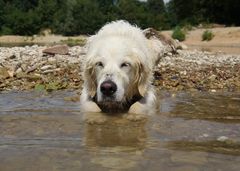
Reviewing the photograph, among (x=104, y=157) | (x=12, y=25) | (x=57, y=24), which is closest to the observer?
(x=104, y=157)

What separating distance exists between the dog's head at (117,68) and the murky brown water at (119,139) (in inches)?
15.0

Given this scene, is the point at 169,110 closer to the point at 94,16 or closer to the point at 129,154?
the point at 129,154

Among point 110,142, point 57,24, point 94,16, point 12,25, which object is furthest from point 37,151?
point 12,25

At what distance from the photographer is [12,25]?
97.8 meters

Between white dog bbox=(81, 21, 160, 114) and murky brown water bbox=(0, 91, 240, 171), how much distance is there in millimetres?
298

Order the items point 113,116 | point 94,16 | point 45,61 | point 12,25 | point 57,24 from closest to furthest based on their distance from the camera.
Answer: point 113,116, point 45,61, point 94,16, point 57,24, point 12,25

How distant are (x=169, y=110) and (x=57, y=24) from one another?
281 ft

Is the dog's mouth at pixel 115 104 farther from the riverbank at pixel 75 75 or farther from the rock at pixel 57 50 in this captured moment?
the rock at pixel 57 50

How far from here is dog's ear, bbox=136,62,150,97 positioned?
7010 millimetres

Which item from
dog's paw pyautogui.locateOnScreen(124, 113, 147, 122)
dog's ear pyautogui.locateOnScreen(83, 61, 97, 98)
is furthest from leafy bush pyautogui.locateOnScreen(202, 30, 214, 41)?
dog's paw pyautogui.locateOnScreen(124, 113, 147, 122)

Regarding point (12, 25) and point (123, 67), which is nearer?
point (123, 67)

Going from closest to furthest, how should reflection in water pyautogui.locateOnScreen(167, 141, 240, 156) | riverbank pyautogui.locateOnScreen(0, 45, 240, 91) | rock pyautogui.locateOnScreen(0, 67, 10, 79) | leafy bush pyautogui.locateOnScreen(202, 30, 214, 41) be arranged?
reflection in water pyautogui.locateOnScreen(167, 141, 240, 156) → riverbank pyautogui.locateOnScreen(0, 45, 240, 91) → rock pyautogui.locateOnScreen(0, 67, 10, 79) → leafy bush pyautogui.locateOnScreen(202, 30, 214, 41)

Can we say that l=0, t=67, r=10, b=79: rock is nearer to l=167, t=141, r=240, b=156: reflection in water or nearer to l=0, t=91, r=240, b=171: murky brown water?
l=0, t=91, r=240, b=171: murky brown water

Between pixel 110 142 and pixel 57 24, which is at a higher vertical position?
pixel 110 142
